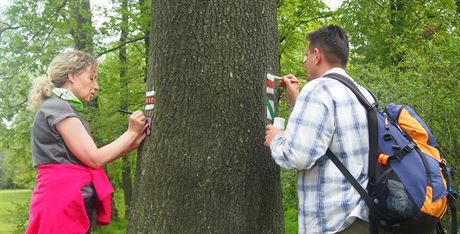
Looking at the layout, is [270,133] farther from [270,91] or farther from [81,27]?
[81,27]

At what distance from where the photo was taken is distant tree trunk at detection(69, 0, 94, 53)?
42.9ft

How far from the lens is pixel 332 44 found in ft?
9.55

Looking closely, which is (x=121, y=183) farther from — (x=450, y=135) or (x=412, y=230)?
(x=412, y=230)

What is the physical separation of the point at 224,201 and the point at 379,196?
3.18ft

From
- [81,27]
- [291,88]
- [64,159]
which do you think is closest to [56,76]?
[64,159]

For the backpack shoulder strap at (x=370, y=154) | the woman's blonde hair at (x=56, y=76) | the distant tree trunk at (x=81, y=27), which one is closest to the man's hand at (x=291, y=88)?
the backpack shoulder strap at (x=370, y=154)

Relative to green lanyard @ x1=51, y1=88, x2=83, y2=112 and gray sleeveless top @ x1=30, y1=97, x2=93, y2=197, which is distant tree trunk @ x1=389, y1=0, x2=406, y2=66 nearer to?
green lanyard @ x1=51, y1=88, x2=83, y2=112

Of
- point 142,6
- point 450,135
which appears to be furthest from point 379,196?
point 142,6

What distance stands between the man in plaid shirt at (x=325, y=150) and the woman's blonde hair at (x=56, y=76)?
1.39 meters

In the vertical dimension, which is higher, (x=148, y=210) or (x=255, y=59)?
(x=255, y=59)

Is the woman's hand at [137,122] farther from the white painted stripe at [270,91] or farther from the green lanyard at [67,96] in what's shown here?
the white painted stripe at [270,91]

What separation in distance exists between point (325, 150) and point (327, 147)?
0.03 meters

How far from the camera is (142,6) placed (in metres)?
12.4

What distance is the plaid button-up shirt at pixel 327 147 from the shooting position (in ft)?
8.61
